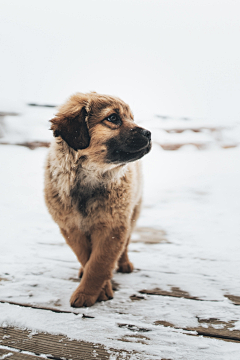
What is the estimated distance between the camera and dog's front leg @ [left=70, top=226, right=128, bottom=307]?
1851 mm

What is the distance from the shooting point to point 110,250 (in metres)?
1.91

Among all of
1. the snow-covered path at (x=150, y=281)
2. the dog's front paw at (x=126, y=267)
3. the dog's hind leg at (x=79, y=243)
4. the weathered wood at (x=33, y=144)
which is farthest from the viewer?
the weathered wood at (x=33, y=144)

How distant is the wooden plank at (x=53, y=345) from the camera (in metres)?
1.34

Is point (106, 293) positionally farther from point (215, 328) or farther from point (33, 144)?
point (33, 144)

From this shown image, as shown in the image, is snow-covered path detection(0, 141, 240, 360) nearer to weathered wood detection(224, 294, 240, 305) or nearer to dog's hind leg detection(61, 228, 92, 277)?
weathered wood detection(224, 294, 240, 305)

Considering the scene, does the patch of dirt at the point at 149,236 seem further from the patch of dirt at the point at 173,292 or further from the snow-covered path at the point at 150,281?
the patch of dirt at the point at 173,292

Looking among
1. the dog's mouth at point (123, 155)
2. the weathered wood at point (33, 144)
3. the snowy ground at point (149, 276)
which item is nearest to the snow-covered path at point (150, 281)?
the snowy ground at point (149, 276)

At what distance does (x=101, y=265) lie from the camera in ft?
6.20

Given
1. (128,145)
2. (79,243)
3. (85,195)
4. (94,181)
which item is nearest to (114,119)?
(128,145)

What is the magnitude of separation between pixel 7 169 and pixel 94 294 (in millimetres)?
5345

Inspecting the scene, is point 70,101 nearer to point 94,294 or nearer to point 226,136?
point 94,294

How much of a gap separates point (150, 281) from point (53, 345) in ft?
3.08

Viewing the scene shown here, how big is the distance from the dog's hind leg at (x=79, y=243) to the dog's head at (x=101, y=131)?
1.78ft

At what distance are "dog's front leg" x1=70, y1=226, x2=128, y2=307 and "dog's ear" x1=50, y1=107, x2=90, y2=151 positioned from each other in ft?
2.03
